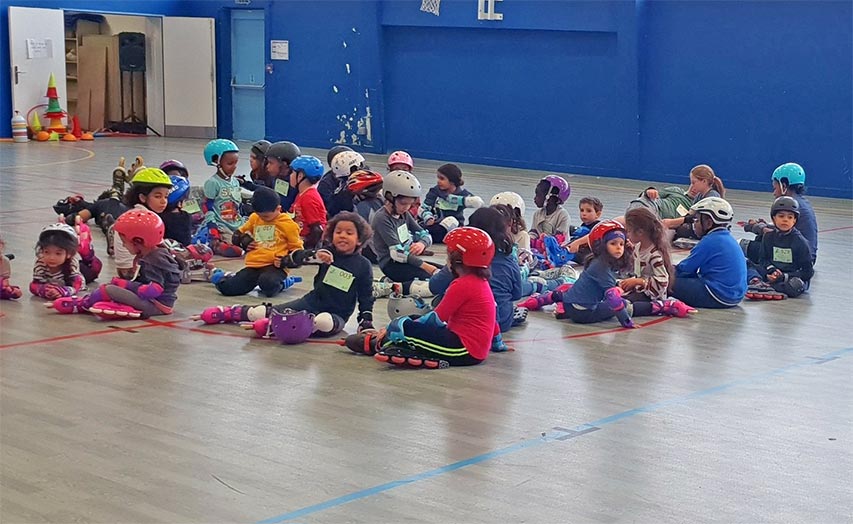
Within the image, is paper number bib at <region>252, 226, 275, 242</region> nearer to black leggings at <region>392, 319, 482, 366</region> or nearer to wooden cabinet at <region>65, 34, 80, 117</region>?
black leggings at <region>392, 319, 482, 366</region>

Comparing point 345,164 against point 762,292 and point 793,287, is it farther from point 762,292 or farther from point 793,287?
point 793,287

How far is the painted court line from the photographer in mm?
4418

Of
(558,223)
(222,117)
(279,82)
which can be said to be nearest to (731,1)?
(558,223)

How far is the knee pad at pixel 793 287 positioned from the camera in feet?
30.3

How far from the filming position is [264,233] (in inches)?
351

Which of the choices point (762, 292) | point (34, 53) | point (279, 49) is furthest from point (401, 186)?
point (34, 53)

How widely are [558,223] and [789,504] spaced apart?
239 inches

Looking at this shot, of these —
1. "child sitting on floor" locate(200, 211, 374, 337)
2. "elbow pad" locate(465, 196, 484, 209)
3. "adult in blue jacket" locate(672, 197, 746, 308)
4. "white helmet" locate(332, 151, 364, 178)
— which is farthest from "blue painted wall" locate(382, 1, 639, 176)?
"child sitting on floor" locate(200, 211, 374, 337)

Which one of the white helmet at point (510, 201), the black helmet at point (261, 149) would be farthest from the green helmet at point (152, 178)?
the black helmet at point (261, 149)

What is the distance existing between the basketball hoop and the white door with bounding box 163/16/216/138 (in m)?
6.42

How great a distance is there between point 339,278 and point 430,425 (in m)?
1.94

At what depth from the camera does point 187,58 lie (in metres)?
25.9

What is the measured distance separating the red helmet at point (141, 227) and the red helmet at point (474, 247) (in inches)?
88.5

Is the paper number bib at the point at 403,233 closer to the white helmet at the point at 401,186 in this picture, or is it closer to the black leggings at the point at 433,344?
the white helmet at the point at 401,186
